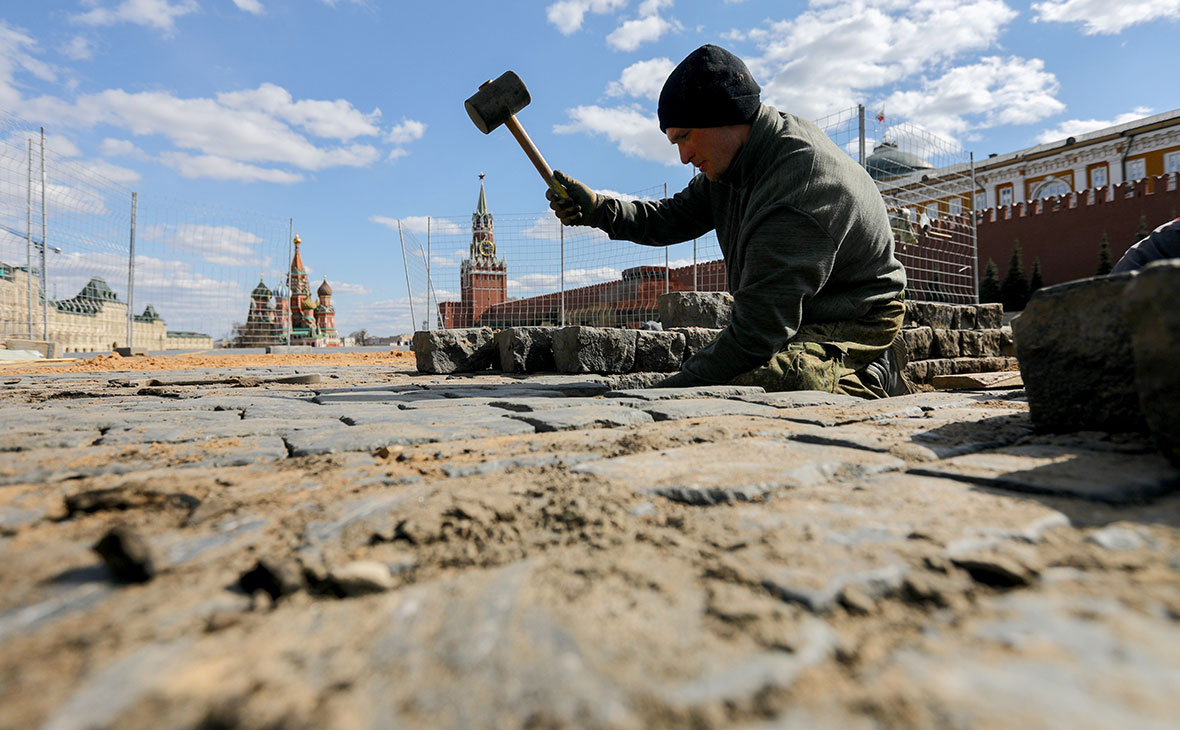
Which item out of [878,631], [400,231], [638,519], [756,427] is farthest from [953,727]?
[400,231]

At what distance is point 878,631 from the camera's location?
60 centimetres

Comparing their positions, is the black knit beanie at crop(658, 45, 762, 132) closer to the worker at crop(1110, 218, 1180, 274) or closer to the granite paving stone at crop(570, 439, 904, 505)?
the worker at crop(1110, 218, 1180, 274)

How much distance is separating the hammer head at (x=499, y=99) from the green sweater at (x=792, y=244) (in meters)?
1.32

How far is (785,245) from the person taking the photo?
2547 mm

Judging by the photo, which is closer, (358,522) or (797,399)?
(358,522)

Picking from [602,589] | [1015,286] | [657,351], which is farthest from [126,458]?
[1015,286]

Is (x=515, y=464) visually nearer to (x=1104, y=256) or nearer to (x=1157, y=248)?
(x=1157, y=248)

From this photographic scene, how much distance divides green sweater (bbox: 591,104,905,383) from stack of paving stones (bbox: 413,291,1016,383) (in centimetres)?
138

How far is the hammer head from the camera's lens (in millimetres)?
3387

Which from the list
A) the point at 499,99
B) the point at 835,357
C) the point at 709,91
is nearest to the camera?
the point at 709,91

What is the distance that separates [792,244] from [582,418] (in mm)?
1336

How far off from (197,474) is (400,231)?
25.5 ft

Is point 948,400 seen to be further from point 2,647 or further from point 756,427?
point 2,647

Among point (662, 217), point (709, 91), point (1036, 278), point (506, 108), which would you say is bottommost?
point (662, 217)
